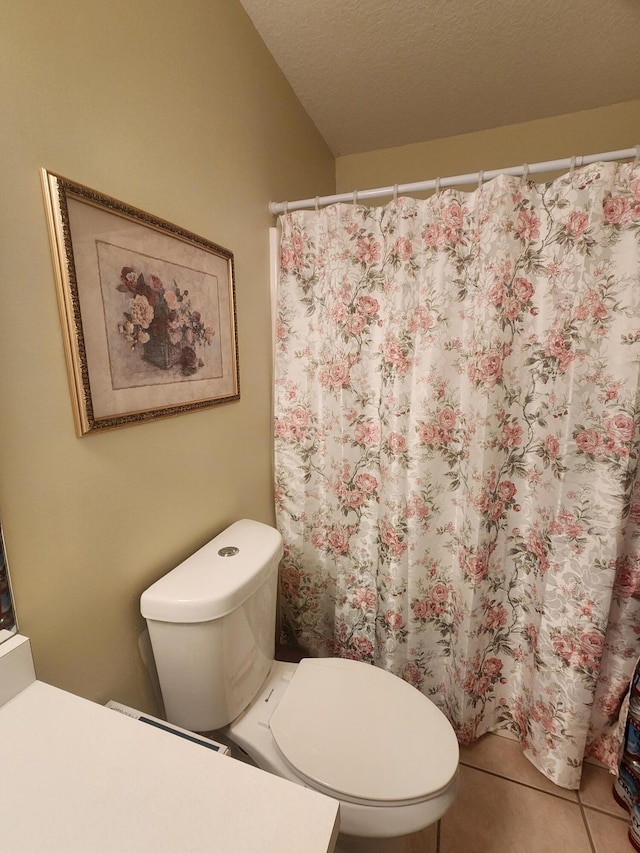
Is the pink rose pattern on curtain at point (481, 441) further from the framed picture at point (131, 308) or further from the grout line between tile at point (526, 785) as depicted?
the framed picture at point (131, 308)

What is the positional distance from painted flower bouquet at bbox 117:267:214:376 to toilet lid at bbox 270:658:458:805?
3.04ft

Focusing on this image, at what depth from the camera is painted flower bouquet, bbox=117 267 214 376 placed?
2.71ft

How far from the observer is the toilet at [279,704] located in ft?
2.74

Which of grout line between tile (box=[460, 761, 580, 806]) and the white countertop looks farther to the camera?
grout line between tile (box=[460, 761, 580, 806])

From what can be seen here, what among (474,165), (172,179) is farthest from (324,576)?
(474,165)

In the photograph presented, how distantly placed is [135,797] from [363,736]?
63 centimetres

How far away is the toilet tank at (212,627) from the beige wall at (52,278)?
0.09 metres

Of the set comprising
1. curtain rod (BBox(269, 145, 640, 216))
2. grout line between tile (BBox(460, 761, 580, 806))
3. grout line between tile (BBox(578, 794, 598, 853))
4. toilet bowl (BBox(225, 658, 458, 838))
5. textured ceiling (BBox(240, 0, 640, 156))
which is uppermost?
textured ceiling (BBox(240, 0, 640, 156))

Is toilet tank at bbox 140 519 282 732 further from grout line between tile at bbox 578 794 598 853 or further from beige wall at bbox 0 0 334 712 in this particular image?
grout line between tile at bbox 578 794 598 853

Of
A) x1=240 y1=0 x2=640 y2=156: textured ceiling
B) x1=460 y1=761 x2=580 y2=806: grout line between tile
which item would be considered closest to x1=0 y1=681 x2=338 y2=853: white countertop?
x1=460 y1=761 x2=580 y2=806: grout line between tile

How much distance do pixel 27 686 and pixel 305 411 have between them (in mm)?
1009

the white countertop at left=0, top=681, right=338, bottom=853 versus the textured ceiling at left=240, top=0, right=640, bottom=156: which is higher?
the textured ceiling at left=240, top=0, right=640, bottom=156

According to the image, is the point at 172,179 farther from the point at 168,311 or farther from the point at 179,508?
the point at 179,508

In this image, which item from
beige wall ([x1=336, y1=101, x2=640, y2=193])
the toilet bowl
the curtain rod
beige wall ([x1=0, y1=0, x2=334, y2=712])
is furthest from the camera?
beige wall ([x1=336, y1=101, x2=640, y2=193])
